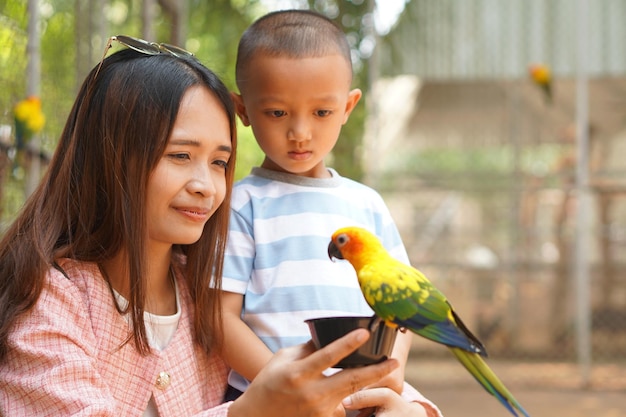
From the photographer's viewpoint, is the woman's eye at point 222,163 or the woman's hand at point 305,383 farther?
the woman's eye at point 222,163

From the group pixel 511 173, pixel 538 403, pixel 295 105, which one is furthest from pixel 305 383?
pixel 511 173

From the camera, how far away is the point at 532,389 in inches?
275

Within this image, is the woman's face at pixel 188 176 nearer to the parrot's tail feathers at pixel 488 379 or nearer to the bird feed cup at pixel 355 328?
the bird feed cup at pixel 355 328

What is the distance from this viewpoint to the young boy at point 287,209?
5.79ft

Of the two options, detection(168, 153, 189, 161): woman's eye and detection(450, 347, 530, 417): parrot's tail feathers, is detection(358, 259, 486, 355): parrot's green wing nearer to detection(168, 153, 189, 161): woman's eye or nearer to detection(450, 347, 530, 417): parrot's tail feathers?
detection(450, 347, 530, 417): parrot's tail feathers

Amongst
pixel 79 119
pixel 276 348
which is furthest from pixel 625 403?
pixel 79 119

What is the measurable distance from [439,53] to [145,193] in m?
5.91

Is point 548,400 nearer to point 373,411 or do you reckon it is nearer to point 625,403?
point 625,403

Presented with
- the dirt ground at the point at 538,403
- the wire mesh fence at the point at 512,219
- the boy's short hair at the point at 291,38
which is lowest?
the dirt ground at the point at 538,403

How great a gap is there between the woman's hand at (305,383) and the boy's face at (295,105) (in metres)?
0.55

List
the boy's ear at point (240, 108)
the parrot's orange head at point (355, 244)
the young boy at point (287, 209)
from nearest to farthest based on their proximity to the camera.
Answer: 1. the parrot's orange head at point (355, 244)
2. the young boy at point (287, 209)
3. the boy's ear at point (240, 108)

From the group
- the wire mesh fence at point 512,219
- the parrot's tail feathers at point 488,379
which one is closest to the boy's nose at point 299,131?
the parrot's tail feathers at point 488,379

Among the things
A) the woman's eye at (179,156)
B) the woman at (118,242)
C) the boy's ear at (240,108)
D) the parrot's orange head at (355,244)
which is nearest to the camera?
the parrot's orange head at (355,244)

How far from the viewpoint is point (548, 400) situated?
6.62 meters
